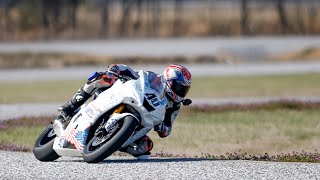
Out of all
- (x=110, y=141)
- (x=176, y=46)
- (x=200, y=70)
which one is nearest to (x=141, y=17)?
(x=176, y=46)

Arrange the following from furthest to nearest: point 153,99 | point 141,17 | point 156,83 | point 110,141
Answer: point 141,17
point 156,83
point 153,99
point 110,141

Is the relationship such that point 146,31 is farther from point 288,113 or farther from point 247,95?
point 288,113

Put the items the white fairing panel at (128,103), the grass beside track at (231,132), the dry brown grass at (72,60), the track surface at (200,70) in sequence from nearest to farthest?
the white fairing panel at (128,103) < the grass beside track at (231,132) < the track surface at (200,70) < the dry brown grass at (72,60)

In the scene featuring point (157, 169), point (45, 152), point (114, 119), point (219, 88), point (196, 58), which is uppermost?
point (114, 119)

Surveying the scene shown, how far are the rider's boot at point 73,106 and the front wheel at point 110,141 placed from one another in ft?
2.78

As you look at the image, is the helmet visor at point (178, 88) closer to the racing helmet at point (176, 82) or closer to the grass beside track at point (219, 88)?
the racing helmet at point (176, 82)

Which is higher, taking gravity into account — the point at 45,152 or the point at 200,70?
the point at 45,152

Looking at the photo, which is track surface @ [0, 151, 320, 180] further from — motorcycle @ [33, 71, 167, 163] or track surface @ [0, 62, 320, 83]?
track surface @ [0, 62, 320, 83]

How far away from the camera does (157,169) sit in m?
12.0

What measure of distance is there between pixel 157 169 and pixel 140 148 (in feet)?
4.33

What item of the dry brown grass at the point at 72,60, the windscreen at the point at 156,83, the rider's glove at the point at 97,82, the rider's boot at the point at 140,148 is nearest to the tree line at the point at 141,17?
the dry brown grass at the point at 72,60

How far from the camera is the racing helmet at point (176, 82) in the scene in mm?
13148

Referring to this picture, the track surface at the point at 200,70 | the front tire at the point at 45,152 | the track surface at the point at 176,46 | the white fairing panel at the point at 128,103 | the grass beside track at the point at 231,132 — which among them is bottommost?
the track surface at the point at 176,46

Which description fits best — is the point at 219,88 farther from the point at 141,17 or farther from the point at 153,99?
the point at 141,17
